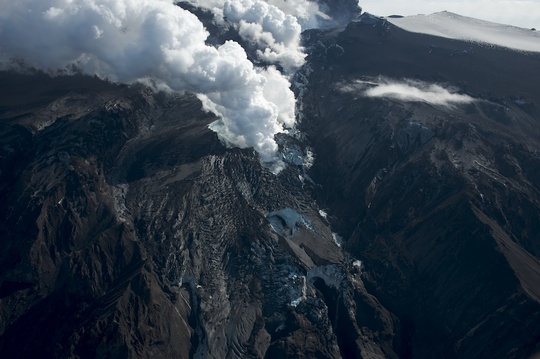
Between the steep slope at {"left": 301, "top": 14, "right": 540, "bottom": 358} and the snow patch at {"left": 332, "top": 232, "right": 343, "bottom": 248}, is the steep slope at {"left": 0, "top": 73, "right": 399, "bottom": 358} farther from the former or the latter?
the steep slope at {"left": 301, "top": 14, "right": 540, "bottom": 358}

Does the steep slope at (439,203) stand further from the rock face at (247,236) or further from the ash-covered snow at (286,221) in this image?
the ash-covered snow at (286,221)

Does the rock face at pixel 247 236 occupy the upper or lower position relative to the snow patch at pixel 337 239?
upper

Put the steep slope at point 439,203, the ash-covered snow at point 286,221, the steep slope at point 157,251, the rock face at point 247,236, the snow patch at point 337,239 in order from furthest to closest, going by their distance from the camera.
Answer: the snow patch at point 337,239
the ash-covered snow at point 286,221
the steep slope at point 439,203
the rock face at point 247,236
the steep slope at point 157,251

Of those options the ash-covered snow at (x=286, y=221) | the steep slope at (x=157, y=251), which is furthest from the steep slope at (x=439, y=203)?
the ash-covered snow at (x=286, y=221)

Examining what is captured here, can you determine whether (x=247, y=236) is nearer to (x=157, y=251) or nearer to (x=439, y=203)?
(x=157, y=251)

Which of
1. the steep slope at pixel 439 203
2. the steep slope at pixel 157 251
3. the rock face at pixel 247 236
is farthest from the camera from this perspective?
the steep slope at pixel 439 203

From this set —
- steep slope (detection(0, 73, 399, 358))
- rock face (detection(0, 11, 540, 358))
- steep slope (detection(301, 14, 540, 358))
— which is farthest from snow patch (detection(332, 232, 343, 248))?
steep slope (detection(0, 73, 399, 358))

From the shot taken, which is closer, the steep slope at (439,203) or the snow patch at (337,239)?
the steep slope at (439,203)
